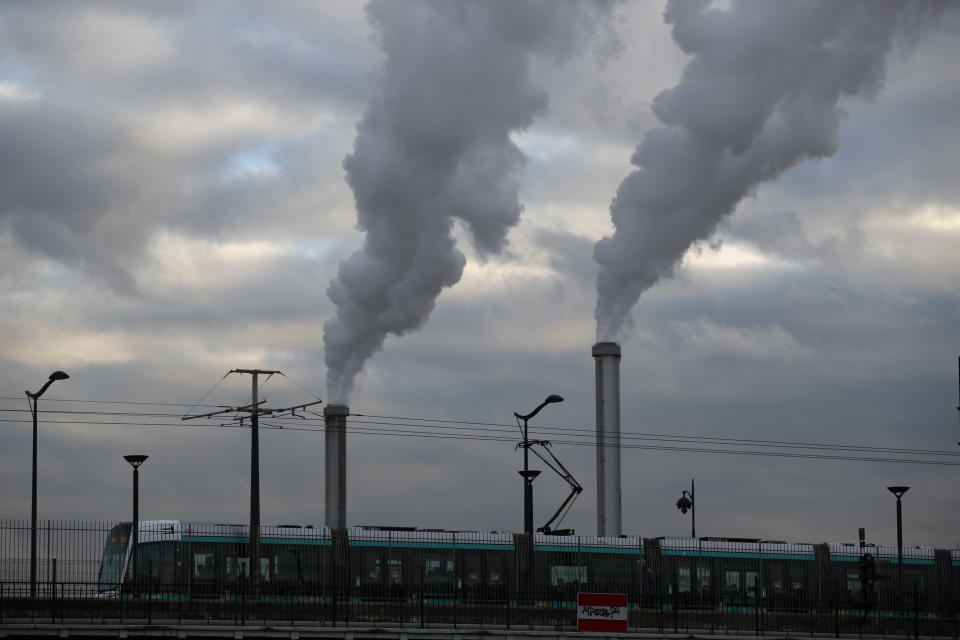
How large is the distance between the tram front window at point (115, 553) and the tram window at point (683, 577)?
65.1ft

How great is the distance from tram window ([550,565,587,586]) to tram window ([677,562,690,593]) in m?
3.72

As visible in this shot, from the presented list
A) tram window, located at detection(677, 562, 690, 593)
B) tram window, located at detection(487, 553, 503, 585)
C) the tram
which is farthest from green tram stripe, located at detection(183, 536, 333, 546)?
tram window, located at detection(677, 562, 690, 593)

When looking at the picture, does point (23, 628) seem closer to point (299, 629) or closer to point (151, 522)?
point (299, 629)

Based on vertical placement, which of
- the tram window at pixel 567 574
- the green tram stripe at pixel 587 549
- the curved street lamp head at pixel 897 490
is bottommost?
the tram window at pixel 567 574

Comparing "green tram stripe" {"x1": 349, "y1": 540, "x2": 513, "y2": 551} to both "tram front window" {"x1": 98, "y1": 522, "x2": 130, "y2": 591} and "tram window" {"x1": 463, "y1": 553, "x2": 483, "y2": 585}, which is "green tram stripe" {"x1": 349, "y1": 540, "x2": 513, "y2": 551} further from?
"tram front window" {"x1": 98, "y1": 522, "x2": 130, "y2": 591}

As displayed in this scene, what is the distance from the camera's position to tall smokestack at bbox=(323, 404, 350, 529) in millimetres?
69125

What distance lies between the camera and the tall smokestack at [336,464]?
6912 centimetres

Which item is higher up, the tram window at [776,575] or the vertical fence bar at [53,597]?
the vertical fence bar at [53,597]

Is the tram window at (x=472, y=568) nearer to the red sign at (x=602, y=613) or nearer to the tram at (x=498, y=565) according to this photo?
the tram at (x=498, y=565)

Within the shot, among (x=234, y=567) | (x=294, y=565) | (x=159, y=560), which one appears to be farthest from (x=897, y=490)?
(x=159, y=560)

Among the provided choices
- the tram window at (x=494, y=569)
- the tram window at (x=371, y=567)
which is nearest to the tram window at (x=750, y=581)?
the tram window at (x=494, y=569)

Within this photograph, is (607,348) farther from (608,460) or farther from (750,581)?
(750,581)

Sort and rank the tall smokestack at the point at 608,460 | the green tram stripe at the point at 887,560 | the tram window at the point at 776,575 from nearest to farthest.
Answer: the tram window at the point at 776,575 → the green tram stripe at the point at 887,560 → the tall smokestack at the point at 608,460

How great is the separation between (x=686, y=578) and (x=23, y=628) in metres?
25.9
